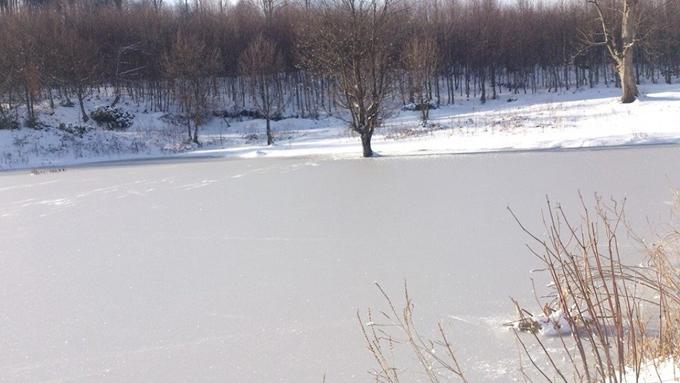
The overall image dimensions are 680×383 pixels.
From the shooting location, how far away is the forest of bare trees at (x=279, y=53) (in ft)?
94.0

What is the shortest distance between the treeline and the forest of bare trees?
101 millimetres

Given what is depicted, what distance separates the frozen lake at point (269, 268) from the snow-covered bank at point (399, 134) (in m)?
6.13

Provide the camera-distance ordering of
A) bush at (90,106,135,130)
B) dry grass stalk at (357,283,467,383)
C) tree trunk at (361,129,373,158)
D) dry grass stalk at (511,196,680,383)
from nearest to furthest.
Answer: dry grass stalk at (511,196,680,383) < dry grass stalk at (357,283,467,383) < tree trunk at (361,129,373,158) < bush at (90,106,135,130)

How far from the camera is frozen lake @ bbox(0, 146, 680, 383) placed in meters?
3.67

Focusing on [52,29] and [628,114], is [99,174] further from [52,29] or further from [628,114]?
[52,29]

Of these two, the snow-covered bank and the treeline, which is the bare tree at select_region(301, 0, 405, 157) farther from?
the treeline

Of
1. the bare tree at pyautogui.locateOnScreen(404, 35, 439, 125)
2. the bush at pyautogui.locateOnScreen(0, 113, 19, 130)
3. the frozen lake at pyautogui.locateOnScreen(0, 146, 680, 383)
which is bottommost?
the frozen lake at pyautogui.locateOnScreen(0, 146, 680, 383)

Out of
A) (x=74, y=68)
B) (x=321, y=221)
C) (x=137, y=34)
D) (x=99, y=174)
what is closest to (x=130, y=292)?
(x=321, y=221)

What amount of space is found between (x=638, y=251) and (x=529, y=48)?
38362 mm

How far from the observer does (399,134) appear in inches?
917

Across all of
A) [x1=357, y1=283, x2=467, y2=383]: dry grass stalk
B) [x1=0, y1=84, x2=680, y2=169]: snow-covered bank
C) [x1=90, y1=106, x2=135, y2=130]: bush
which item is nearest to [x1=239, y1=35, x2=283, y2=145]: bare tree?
[x1=0, y1=84, x2=680, y2=169]: snow-covered bank

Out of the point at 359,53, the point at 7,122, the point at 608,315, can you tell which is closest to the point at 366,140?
the point at 359,53

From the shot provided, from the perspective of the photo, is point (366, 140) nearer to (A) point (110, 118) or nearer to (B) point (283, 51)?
(A) point (110, 118)

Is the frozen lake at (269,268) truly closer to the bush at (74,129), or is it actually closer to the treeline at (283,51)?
the bush at (74,129)
